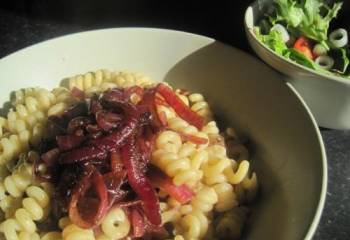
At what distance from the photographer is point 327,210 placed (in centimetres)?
110

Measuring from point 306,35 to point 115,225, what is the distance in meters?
0.75

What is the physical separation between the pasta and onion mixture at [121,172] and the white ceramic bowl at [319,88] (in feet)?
0.63

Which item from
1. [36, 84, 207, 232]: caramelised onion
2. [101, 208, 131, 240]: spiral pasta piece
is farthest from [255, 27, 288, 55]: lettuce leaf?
[101, 208, 131, 240]: spiral pasta piece

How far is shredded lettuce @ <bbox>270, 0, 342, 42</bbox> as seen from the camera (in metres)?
1.31

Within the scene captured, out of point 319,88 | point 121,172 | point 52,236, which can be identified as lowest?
point 52,236

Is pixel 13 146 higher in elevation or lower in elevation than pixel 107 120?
lower

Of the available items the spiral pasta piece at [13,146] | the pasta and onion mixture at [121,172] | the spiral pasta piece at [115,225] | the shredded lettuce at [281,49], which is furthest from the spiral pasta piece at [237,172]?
the spiral pasta piece at [13,146]

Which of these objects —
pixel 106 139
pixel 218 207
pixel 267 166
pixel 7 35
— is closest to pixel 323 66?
pixel 267 166

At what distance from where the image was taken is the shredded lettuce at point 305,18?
1.31m

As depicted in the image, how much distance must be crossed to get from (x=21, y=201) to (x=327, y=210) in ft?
2.17

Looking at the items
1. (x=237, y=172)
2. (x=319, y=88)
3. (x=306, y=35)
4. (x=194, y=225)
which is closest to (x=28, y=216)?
(x=194, y=225)

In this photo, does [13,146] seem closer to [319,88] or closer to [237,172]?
[237,172]

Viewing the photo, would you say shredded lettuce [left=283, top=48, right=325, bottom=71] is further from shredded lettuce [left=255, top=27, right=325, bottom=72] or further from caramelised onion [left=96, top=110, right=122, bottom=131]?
caramelised onion [left=96, top=110, right=122, bottom=131]

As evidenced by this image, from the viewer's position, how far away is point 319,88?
112 centimetres
